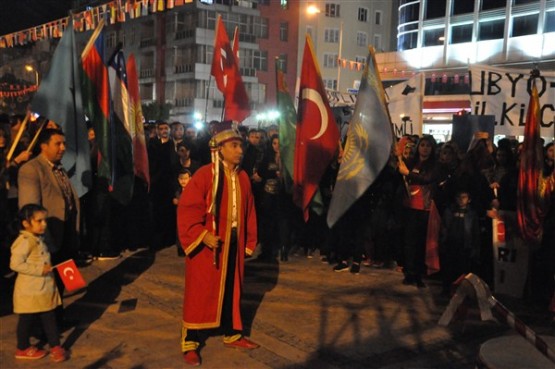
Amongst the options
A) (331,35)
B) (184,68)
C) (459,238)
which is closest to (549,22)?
(331,35)

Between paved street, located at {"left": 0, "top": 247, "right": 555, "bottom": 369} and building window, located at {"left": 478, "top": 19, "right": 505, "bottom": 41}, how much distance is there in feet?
136

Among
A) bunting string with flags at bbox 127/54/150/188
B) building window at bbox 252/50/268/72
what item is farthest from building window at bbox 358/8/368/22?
bunting string with flags at bbox 127/54/150/188

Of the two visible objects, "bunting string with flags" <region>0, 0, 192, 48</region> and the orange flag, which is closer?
the orange flag

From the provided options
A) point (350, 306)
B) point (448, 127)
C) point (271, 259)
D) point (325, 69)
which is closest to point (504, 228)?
point (350, 306)

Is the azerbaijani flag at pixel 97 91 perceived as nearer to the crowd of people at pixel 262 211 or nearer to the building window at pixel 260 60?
the crowd of people at pixel 262 211

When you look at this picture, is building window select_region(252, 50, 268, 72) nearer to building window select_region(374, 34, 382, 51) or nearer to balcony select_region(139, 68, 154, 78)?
balcony select_region(139, 68, 154, 78)

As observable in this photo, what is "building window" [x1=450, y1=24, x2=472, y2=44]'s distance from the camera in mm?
46000

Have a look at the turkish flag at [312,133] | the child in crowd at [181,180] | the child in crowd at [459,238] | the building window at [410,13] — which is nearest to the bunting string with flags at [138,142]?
the child in crowd at [181,180]

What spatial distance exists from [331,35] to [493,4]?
16.1 meters

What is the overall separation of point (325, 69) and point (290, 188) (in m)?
48.3

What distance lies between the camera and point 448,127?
3816 centimetres

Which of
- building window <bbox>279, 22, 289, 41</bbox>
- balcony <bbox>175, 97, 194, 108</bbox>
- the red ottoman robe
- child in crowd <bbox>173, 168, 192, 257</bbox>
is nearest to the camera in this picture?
the red ottoman robe

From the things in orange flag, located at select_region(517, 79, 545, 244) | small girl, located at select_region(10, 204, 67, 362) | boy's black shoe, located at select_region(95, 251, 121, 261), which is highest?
orange flag, located at select_region(517, 79, 545, 244)

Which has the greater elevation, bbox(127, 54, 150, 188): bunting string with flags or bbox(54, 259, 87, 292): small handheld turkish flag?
bbox(127, 54, 150, 188): bunting string with flags
